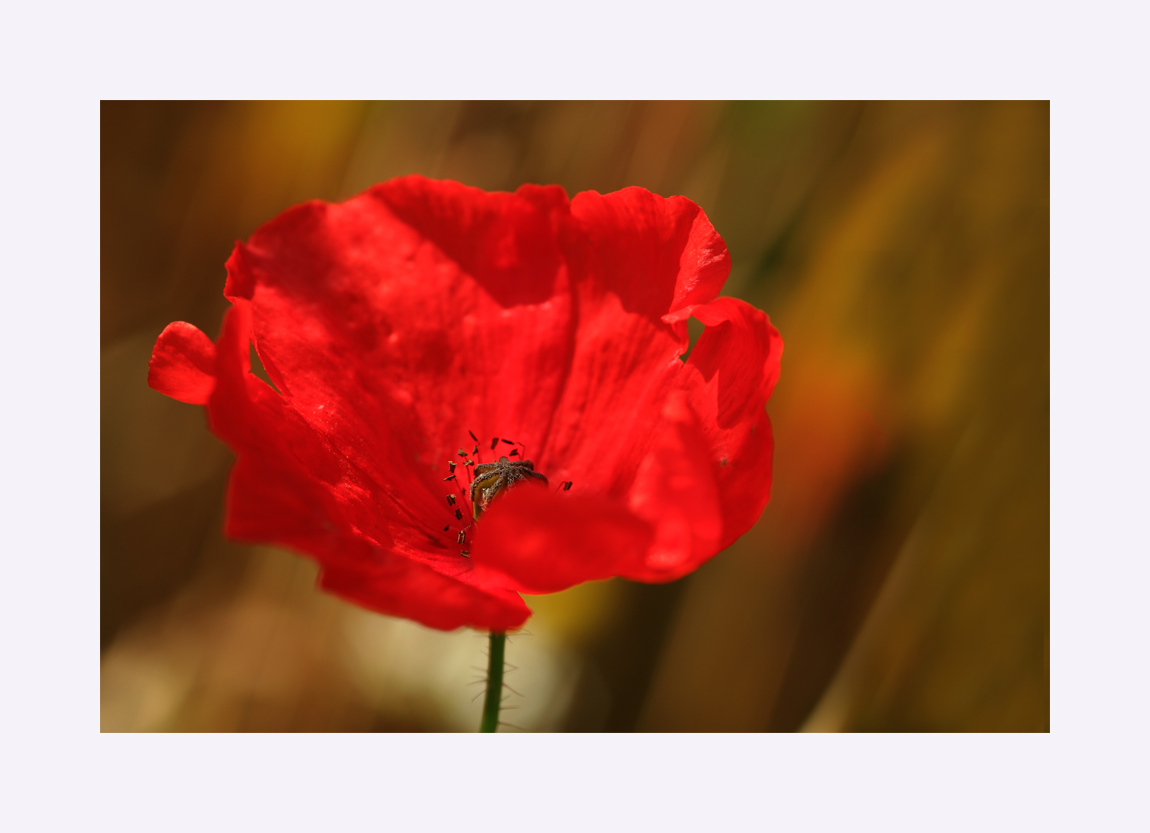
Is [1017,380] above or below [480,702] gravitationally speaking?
above

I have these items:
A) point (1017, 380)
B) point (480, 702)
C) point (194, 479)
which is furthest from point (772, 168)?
point (194, 479)

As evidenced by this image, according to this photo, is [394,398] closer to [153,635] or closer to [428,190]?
[428,190]

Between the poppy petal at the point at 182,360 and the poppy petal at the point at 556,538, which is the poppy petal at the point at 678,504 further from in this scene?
the poppy petal at the point at 182,360

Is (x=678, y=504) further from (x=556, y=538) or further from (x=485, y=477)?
(x=485, y=477)

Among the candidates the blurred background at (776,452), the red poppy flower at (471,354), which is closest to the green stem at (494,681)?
the red poppy flower at (471,354)

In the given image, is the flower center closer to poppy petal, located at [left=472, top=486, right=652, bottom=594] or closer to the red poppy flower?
the red poppy flower

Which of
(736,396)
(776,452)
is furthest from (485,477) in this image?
(776,452)

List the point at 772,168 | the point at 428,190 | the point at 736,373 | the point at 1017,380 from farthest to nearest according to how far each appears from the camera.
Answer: the point at 772,168 → the point at 1017,380 → the point at 428,190 → the point at 736,373

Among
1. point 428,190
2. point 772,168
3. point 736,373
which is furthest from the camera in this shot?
point 772,168
